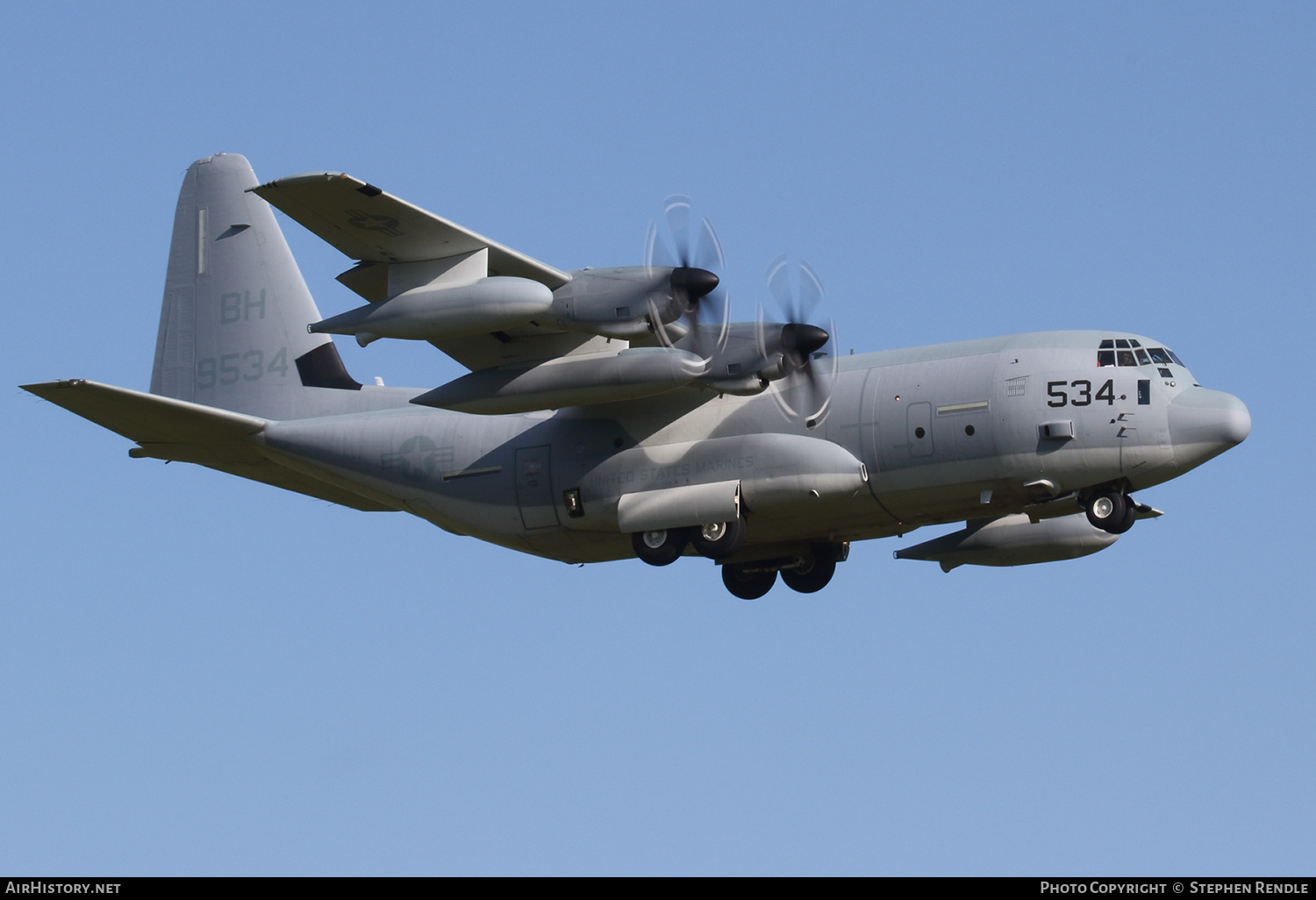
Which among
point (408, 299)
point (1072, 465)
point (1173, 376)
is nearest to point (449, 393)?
point (408, 299)

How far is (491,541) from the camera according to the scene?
77.1ft

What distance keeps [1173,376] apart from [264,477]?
13.2m

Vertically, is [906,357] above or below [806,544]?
above

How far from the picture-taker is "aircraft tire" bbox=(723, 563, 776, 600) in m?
23.8

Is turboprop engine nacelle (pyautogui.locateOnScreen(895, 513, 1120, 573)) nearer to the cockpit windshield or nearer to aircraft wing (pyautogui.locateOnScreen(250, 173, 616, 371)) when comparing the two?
the cockpit windshield

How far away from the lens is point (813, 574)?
77.0 ft

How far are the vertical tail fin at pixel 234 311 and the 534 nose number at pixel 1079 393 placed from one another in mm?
10538

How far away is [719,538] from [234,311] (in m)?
9.15

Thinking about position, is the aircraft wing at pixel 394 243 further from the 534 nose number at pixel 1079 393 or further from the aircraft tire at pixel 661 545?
the 534 nose number at pixel 1079 393

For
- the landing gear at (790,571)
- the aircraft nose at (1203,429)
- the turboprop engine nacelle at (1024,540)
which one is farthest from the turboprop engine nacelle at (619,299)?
the turboprop engine nacelle at (1024,540)

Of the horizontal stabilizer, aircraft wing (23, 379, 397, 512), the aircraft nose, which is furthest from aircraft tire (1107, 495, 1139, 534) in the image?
the horizontal stabilizer

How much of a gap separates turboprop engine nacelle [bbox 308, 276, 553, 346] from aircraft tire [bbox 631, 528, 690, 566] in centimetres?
374

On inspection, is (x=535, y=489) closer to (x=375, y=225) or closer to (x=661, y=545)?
(x=661, y=545)

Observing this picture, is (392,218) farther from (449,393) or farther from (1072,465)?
(1072,465)
